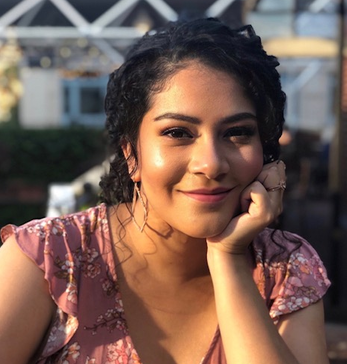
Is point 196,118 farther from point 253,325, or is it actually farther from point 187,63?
point 253,325

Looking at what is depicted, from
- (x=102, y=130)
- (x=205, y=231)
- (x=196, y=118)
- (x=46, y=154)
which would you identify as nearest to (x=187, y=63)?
(x=196, y=118)

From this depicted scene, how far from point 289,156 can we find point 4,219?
4.70m

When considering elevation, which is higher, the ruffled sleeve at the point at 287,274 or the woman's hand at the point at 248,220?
the woman's hand at the point at 248,220

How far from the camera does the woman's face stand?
1938 millimetres

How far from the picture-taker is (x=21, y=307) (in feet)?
6.27

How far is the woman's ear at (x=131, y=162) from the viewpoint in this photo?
83.2 inches

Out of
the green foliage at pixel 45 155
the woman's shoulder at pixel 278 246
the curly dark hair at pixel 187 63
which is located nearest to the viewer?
the curly dark hair at pixel 187 63

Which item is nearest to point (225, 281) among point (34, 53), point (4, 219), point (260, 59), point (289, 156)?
point (260, 59)

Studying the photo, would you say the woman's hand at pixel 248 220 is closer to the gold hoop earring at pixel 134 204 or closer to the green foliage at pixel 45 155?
the gold hoop earring at pixel 134 204

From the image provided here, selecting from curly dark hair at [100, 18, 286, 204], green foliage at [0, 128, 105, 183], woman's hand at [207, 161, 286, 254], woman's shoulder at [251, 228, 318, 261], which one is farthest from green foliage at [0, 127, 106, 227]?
woman's hand at [207, 161, 286, 254]

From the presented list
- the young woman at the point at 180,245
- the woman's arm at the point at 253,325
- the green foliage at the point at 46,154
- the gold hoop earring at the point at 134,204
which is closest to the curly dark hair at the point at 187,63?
the young woman at the point at 180,245

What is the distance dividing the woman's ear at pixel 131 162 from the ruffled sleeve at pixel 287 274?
0.44 metres

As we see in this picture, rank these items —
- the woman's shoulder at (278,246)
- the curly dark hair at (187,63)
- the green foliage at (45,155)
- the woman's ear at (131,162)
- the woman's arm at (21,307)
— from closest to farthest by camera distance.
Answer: the woman's arm at (21,307), the curly dark hair at (187,63), the woman's ear at (131,162), the woman's shoulder at (278,246), the green foliage at (45,155)

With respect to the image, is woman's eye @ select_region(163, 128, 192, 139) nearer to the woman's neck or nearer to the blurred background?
the woman's neck
